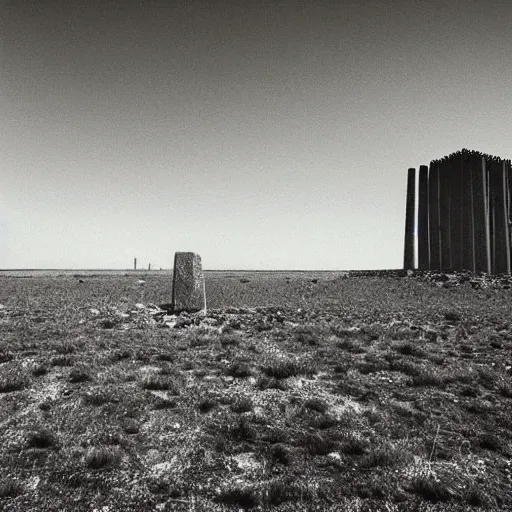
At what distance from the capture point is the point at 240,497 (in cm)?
376

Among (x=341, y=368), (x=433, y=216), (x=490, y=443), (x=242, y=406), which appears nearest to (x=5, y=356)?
(x=242, y=406)

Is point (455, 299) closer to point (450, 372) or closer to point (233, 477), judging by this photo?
point (450, 372)

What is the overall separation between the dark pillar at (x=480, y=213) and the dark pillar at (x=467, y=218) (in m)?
0.17

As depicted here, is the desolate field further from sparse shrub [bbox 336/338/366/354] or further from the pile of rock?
the pile of rock

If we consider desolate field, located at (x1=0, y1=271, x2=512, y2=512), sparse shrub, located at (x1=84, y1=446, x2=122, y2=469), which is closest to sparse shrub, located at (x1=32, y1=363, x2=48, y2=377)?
desolate field, located at (x1=0, y1=271, x2=512, y2=512)

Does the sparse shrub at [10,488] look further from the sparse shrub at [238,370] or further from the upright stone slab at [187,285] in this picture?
the upright stone slab at [187,285]

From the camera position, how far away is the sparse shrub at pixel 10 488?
366cm

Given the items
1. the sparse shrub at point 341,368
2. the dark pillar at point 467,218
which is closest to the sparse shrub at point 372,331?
the sparse shrub at point 341,368

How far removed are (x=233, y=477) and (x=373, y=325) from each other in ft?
27.4

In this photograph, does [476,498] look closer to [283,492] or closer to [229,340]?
[283,492]

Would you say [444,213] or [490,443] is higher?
[444,213]

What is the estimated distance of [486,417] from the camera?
552cm

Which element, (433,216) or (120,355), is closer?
(120,355)

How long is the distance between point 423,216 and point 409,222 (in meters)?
0.95
